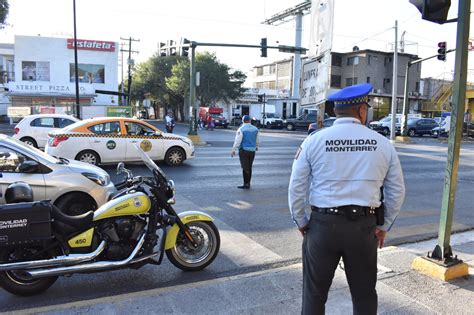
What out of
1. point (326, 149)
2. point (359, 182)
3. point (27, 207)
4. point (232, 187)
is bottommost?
point (232, 187)

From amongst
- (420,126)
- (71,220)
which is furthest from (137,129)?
(420,126)

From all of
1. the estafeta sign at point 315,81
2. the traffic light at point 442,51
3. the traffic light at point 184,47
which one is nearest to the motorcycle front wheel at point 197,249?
the estafeta sign at point 315,81

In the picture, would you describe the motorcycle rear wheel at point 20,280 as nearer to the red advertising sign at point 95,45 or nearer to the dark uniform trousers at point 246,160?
the dark uniform trousers at point 246,160

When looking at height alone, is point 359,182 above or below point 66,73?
below

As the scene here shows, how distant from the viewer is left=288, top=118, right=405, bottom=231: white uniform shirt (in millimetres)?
2814

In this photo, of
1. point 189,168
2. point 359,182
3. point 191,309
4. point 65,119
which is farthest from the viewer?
point 65,119

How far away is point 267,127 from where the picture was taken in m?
48.8

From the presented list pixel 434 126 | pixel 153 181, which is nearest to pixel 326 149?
pixel 153 181

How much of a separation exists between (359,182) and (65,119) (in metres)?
16.8

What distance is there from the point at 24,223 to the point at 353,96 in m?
3.07

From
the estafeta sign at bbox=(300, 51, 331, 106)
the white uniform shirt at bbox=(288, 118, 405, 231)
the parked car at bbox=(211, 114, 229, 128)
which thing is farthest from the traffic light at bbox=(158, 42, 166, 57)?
the parked car at bbox=(211, 114, 229, 128)

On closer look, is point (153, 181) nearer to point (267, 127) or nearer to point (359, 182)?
point (359, 182)

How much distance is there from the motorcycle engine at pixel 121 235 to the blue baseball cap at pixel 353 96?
2.48 metres

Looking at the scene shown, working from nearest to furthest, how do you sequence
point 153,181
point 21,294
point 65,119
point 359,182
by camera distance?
point 359,182, point 21,294, point 153,181, point 65,119
